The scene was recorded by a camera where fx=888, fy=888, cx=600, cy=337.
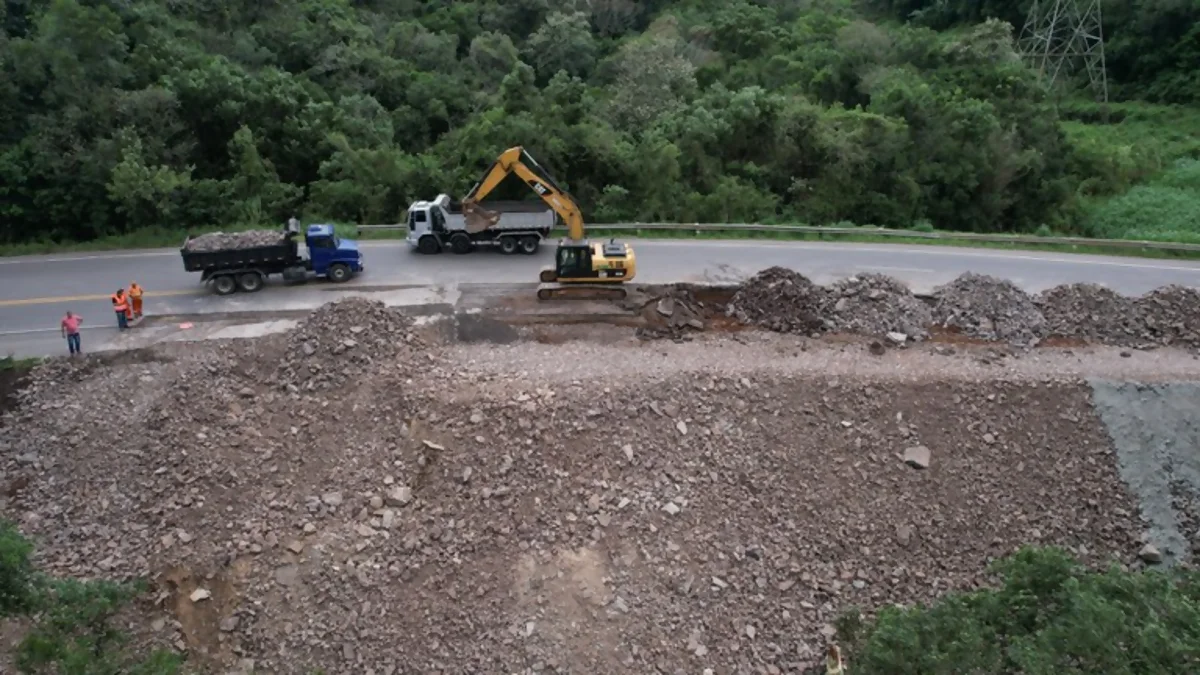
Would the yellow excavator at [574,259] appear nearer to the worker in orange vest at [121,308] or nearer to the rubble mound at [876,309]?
the rubble mound at [876,309]

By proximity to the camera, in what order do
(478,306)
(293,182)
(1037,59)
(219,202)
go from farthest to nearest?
(1037,59), (293,182), (219,202), (478,306)

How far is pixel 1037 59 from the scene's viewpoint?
167ft

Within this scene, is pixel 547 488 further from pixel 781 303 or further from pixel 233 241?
pixel 233 241

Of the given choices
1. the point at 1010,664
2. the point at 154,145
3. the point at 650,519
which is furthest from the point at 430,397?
the point at 154,145

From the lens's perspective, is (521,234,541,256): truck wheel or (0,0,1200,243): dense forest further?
(0,0,1200,243): dense forest

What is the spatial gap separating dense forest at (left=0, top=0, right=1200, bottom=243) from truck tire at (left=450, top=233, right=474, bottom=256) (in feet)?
15.2

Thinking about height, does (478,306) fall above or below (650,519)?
above

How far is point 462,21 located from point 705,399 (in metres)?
34.7

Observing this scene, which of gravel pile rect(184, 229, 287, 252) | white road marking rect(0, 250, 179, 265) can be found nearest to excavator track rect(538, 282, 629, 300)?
gravel pile rect(184, 229, 287, 252)

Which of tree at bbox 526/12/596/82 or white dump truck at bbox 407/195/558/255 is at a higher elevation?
tree at bbox 526/12/596/82

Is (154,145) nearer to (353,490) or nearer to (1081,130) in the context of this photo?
(353,490)

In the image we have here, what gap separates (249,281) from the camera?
916 inches

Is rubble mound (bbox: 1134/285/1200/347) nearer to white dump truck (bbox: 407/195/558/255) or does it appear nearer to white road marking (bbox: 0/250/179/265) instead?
white dump truck (bbox: 407/195/558/255)

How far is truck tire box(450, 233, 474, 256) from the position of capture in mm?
25875
